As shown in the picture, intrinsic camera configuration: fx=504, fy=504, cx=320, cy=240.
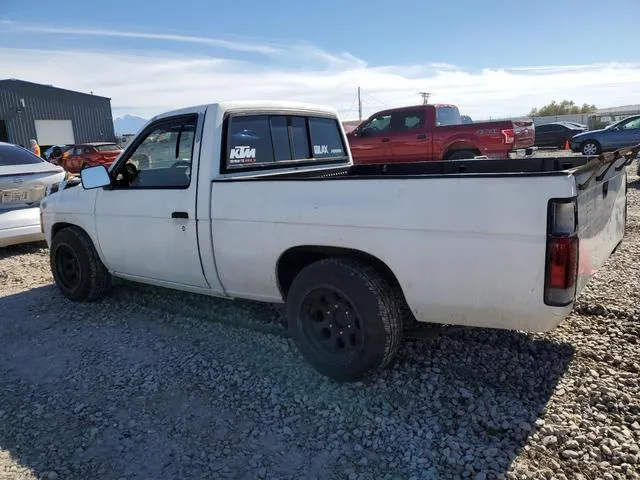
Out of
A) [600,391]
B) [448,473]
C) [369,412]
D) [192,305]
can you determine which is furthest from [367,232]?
[192,305]

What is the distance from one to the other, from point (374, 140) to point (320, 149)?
29.8 ft

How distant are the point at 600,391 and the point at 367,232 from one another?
169 centimetres

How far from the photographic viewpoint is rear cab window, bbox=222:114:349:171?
12.9ft

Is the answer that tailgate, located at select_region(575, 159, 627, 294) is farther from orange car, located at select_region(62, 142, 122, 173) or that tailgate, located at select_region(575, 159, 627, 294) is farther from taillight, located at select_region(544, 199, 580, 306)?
orange car, located at select_region(62, 142, 122, 173)

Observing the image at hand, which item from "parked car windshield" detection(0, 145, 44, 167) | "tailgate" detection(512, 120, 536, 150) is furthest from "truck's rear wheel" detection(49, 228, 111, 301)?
"tailgate" detection(512, 120, 536, 150)

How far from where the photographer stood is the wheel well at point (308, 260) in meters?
3.18

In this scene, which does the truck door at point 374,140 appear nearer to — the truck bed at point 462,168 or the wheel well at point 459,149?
the wheel well at point 459,149

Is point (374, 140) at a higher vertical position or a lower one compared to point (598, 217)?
higher

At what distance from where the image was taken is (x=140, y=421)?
3023 millimetres

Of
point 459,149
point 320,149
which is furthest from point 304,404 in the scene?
point 459,149

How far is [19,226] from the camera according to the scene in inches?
272

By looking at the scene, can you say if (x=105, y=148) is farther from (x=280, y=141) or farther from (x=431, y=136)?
(x=280, y=141)

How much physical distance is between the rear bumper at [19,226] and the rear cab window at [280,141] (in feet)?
14.9

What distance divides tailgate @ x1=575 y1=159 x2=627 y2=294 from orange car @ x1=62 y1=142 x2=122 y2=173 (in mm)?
20999
